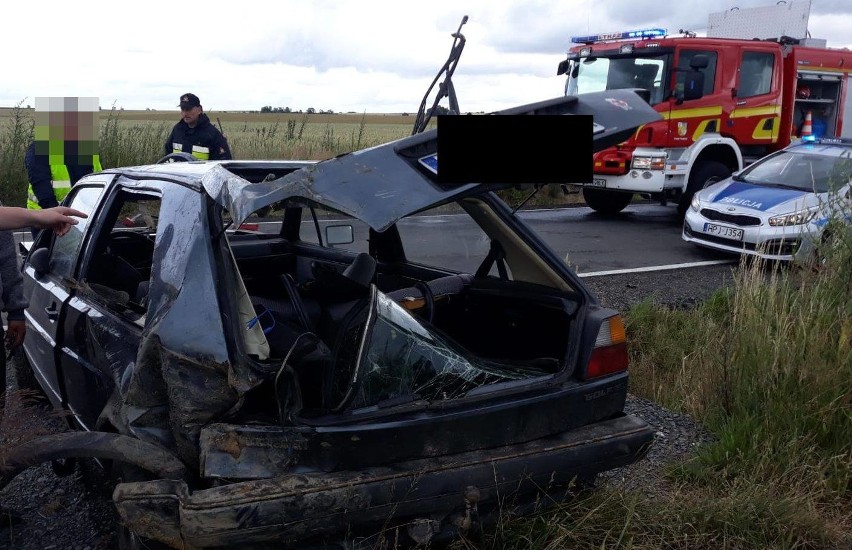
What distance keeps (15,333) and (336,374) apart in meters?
1.72

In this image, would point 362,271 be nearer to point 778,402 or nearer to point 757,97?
point 778,402

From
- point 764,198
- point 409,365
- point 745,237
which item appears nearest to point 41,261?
point 409,365

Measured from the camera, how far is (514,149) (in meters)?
2.61

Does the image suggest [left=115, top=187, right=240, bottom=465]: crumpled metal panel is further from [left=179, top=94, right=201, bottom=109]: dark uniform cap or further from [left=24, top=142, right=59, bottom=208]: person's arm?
[left=179, top=94, right=201, bottom=109]: dark uniform cap

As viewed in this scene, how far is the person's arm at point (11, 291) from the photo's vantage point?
11.3 feet

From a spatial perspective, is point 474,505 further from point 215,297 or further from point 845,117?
point 845,117

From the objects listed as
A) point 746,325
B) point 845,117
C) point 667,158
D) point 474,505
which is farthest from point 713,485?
point 845,117

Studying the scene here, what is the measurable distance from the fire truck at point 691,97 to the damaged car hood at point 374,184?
9.44 meters

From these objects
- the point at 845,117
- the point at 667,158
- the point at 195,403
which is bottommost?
the point at 195,403

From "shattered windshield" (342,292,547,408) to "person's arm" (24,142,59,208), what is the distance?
178 inches

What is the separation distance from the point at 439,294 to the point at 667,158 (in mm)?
9968

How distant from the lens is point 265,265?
14.1 feet

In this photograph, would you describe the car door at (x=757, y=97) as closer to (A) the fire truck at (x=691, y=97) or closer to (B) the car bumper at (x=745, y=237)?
(A) the fire truck at (x=691, y=97)

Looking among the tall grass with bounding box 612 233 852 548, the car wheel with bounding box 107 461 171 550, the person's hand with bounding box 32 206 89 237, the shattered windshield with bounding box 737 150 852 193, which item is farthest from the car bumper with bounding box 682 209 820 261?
the car wheel with bounding box 107 461 171 550
